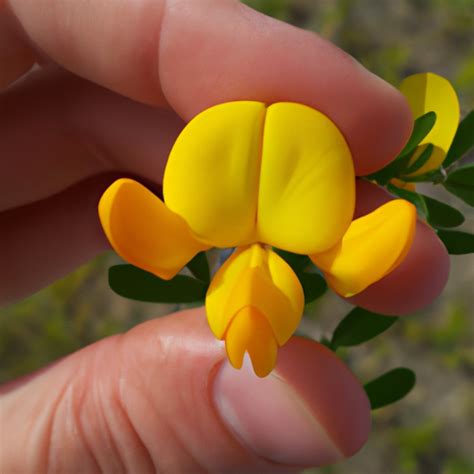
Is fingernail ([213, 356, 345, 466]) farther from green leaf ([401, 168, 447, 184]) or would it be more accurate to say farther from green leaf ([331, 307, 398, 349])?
green leaf ([401, 168, 447, 184])

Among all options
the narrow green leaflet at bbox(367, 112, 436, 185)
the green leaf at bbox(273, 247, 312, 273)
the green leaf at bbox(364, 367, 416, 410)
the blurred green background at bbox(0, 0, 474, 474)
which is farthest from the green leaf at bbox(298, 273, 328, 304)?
the blurred green background at bbox(0, 0, 474, 474)

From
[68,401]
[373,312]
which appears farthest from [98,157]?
[373,312]

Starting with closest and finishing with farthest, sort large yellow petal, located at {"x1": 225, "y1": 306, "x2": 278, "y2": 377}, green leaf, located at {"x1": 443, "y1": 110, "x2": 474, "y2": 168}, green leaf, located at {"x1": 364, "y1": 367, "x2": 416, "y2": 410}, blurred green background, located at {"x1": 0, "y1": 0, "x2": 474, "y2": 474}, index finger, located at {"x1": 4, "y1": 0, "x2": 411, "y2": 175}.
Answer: large yellow petal, located at {"x1": 225, "y1": 306, "x2": 278, "y2": 377}
index finger, located at {"x1": 4, "y1": 0, "x2": 411, "y2": 175}
green leaf, located at {"x1": 443, "y1": 110, "x2": 474, "y2": 168}
green leaf, located at {"x1": 364, "y1": 367, "x2": 416, "y2": 410}
blurred green background, located at {"x1": 0, "y1": 0, "x2": 474, "y2": 474}

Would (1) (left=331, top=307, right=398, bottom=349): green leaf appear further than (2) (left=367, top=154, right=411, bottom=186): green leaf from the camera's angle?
Yes

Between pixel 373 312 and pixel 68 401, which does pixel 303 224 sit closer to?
pixel 373 312

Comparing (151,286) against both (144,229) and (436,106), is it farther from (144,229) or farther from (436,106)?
(436,106)

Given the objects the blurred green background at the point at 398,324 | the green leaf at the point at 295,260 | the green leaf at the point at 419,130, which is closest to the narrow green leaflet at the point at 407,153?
the green leaf at the point at 419,130

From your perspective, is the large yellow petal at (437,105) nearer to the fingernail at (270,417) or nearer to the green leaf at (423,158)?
the green leaf at (423,158)
